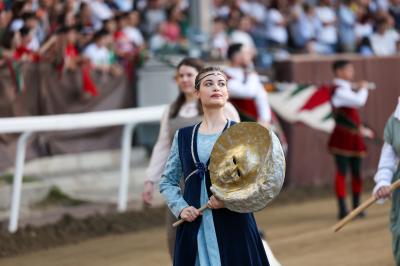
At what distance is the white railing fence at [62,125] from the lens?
8.62 metres

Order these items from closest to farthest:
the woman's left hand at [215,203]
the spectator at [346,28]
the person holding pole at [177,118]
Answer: the woman's left hand at [215,203] → the person holding pole at [177,118] → the spectator at [346,28]

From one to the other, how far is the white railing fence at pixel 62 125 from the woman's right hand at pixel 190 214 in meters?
4.14

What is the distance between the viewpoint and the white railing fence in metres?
8.62

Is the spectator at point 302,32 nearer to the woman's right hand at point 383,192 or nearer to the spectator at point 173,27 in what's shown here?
the spectator at point 173,27

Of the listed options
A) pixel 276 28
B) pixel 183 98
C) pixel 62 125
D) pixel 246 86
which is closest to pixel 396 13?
pixel 276 28

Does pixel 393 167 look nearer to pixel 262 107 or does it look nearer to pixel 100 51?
pixel 262 107

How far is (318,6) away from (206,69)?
1236cm

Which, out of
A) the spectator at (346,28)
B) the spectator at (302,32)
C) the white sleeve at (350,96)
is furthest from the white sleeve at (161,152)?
the spectator at (346,28)

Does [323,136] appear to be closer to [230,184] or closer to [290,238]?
[290,238]

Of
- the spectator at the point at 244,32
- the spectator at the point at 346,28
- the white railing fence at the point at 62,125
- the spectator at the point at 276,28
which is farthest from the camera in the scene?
the spectator at the point at 346,28

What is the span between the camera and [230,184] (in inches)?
182

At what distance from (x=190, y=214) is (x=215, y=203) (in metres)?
0.16

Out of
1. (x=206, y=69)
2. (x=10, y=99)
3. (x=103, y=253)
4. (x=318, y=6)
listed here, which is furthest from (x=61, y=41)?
(x=318, y=6)

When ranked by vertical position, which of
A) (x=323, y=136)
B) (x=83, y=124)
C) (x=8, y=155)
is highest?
(x=83, y=124)
